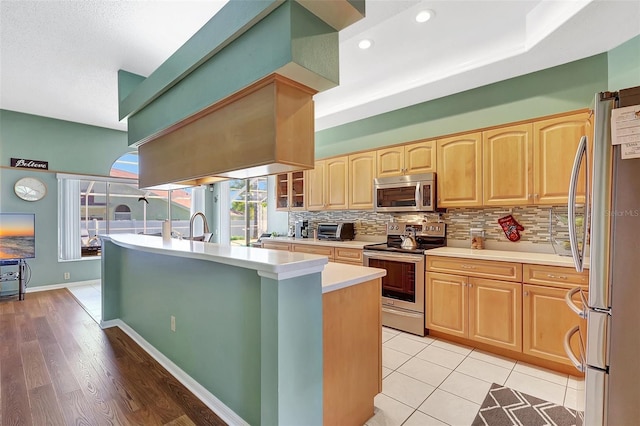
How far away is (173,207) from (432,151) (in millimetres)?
6042

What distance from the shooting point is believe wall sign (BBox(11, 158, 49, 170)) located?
15.8 feet

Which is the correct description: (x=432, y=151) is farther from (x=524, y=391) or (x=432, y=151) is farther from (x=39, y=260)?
(x=39, y=260)

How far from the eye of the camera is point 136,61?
3.08 meters

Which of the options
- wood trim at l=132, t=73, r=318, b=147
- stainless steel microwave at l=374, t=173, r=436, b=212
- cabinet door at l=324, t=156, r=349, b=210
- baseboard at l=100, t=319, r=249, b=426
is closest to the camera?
wood trim at l=132, t=73, r=318, b=147

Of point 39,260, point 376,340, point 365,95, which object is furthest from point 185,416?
point 39,260

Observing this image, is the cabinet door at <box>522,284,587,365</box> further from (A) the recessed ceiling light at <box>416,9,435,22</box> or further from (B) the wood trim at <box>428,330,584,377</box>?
(A) the recessed ceiling light at <box>416,9,435,22</box>

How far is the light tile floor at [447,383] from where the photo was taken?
1.98m

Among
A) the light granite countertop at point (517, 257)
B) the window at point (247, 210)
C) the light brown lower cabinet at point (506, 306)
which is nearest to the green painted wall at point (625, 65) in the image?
the light granite countertop at point (517, 257)

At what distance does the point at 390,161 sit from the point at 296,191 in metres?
1.90

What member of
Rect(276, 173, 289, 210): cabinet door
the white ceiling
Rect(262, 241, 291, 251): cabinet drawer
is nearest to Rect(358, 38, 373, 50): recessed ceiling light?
the white ceiling

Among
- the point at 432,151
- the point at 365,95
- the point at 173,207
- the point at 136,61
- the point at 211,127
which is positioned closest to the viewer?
the point at 211,127

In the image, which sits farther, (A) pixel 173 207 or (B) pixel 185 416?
(A) pixel 173 207

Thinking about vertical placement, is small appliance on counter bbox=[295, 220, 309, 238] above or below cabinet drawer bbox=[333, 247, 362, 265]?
above

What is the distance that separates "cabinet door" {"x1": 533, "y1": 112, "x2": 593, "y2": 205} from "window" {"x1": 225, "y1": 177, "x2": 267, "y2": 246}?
5.07m
